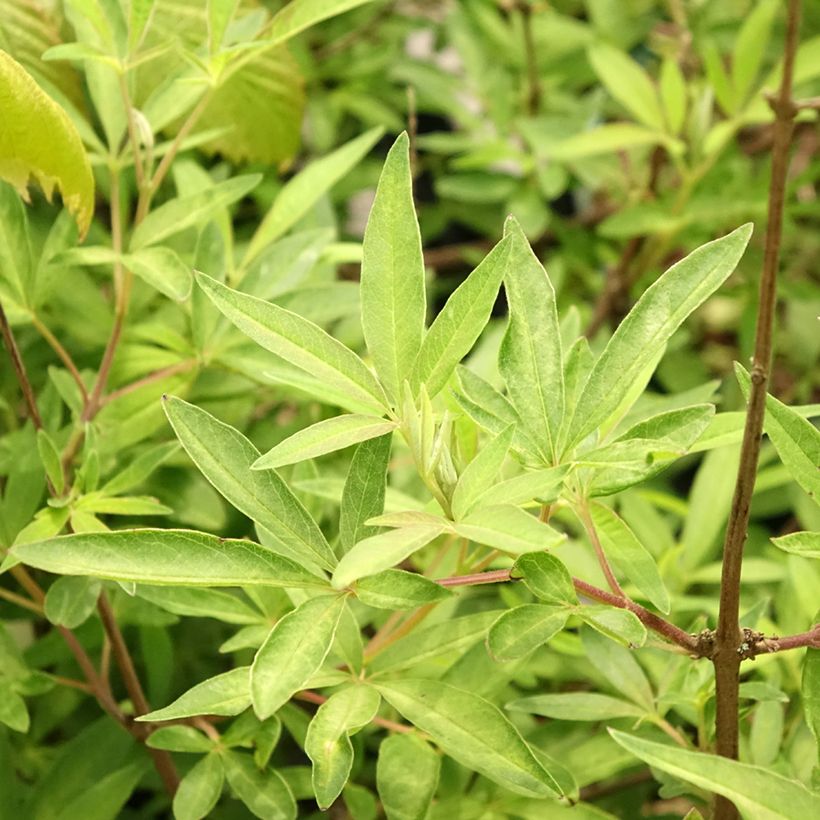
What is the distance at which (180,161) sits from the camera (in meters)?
0.78

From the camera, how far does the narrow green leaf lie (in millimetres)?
413

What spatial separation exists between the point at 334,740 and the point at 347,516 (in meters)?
0.10

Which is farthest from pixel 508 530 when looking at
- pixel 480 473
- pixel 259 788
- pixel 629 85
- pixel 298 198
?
pixel 629 85

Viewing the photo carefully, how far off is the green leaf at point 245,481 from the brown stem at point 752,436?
171 mm

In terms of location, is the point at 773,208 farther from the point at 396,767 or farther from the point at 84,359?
the point at 84,359

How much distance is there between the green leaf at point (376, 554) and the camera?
38 cm

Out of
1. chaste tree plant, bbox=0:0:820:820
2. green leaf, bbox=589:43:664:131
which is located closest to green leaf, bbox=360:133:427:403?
chaste tree plant, bbox=0:0:820:820

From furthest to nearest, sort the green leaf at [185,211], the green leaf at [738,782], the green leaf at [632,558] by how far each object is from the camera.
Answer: the green leaf at [185,211], the green leaf at [632,558], the green leaf at [738,782]

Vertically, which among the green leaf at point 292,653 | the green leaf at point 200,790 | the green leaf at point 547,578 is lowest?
the green leaf at point 200,790

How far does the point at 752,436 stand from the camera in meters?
0.38

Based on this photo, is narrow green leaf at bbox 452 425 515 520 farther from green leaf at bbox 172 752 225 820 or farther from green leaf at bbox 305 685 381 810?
green leaf at bbox 172 752 225 820

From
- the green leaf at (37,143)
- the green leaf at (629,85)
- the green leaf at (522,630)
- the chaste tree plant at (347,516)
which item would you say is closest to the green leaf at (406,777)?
the chaste tree plant at (347,516)

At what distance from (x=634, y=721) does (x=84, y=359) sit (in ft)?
1.52

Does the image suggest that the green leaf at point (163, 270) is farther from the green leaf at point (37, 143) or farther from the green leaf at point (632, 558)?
the green leaf at point (632, 558)
